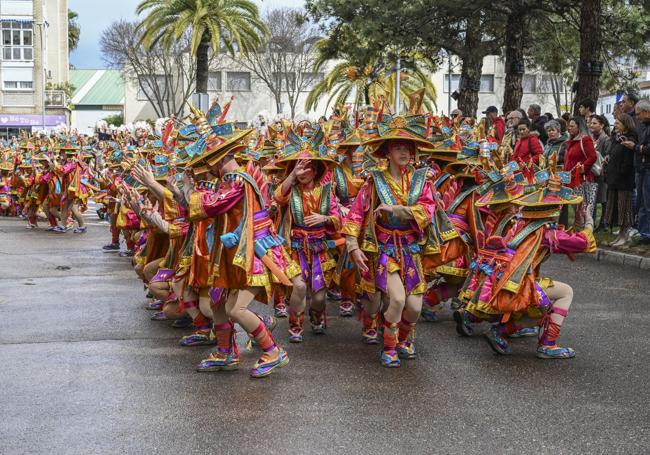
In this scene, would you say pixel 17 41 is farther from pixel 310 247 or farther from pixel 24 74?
pixel 310 247

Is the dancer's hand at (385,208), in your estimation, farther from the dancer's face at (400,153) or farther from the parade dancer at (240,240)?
the parade dancer at (240,240)

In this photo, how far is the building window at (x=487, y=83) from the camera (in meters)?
53.8

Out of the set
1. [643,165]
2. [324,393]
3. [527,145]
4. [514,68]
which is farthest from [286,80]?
[324,393]

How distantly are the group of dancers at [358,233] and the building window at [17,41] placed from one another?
56256mm

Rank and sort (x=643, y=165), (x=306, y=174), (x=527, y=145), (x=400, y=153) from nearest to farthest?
(x=400, y=153) → (x=306, y=174) → (x=643, y=165) → (x=527, y=145)

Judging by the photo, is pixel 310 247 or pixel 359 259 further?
pixel 310 247

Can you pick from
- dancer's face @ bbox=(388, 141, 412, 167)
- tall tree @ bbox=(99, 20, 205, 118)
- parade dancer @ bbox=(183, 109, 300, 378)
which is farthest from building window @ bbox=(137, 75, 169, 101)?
parade dancer @ bbox=(183, 109, 300, 378)

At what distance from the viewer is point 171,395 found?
5914 millimetres

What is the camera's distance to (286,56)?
4675 cm

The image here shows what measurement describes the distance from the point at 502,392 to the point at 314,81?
149ft

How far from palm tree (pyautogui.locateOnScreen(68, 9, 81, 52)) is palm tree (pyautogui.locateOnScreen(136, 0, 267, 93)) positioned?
43270 millimetres

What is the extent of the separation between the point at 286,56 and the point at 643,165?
36371 millimetres

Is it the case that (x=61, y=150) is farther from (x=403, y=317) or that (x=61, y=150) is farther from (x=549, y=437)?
(x=549, y=437)

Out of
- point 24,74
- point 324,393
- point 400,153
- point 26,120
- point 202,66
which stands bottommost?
point 324,393
